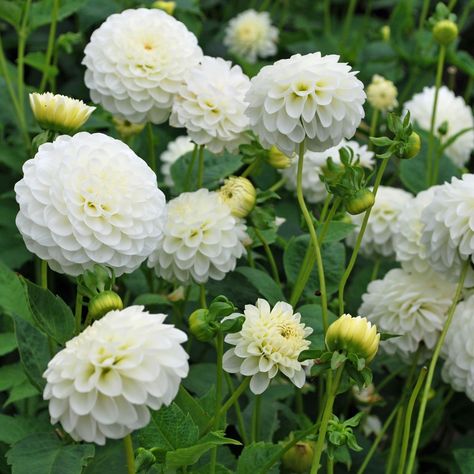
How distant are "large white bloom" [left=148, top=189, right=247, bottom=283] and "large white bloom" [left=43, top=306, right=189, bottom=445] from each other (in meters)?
0.44

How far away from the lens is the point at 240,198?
139 centimetres

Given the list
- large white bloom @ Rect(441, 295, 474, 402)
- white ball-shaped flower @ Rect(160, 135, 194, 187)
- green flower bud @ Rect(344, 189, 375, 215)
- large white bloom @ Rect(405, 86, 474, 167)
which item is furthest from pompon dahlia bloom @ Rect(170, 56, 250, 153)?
large white bloom @ Rect(405, 86, 474, 167)

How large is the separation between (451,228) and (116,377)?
0.63 meters

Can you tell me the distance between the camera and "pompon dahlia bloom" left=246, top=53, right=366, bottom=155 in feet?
4.02

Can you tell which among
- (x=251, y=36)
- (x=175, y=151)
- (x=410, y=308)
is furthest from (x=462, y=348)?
(x=251, y=36)

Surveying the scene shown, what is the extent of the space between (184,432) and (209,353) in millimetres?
670

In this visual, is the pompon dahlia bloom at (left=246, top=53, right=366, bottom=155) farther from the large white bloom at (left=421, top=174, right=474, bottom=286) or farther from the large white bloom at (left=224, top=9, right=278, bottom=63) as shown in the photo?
the large white bloom at (left=224, top=9, right=278, bottom=63)

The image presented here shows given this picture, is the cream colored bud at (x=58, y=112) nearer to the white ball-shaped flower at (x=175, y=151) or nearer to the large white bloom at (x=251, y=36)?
the white ball-shaped flower at (x=175, y=151)

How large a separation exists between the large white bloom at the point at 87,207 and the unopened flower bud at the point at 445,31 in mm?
788

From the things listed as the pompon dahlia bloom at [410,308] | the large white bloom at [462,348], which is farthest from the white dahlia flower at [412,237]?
the large white bloom at [462,348]

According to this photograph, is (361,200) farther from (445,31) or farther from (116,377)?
(445,31)

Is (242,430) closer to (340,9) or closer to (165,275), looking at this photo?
(165,275)

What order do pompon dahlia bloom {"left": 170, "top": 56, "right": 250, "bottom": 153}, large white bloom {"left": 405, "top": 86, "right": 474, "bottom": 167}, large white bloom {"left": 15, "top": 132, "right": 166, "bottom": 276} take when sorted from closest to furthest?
large white bloom {"left": 15, "top": 132, "right": 166, "bottom": 276} < pompon dahlia bloom {"left": 170, "top": 56, "right": 250, "bottom": 153} < large white bloom {"left": 405, "top": 86, "right": 474, "bottom": 167}

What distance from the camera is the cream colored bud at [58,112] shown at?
1.30 m
